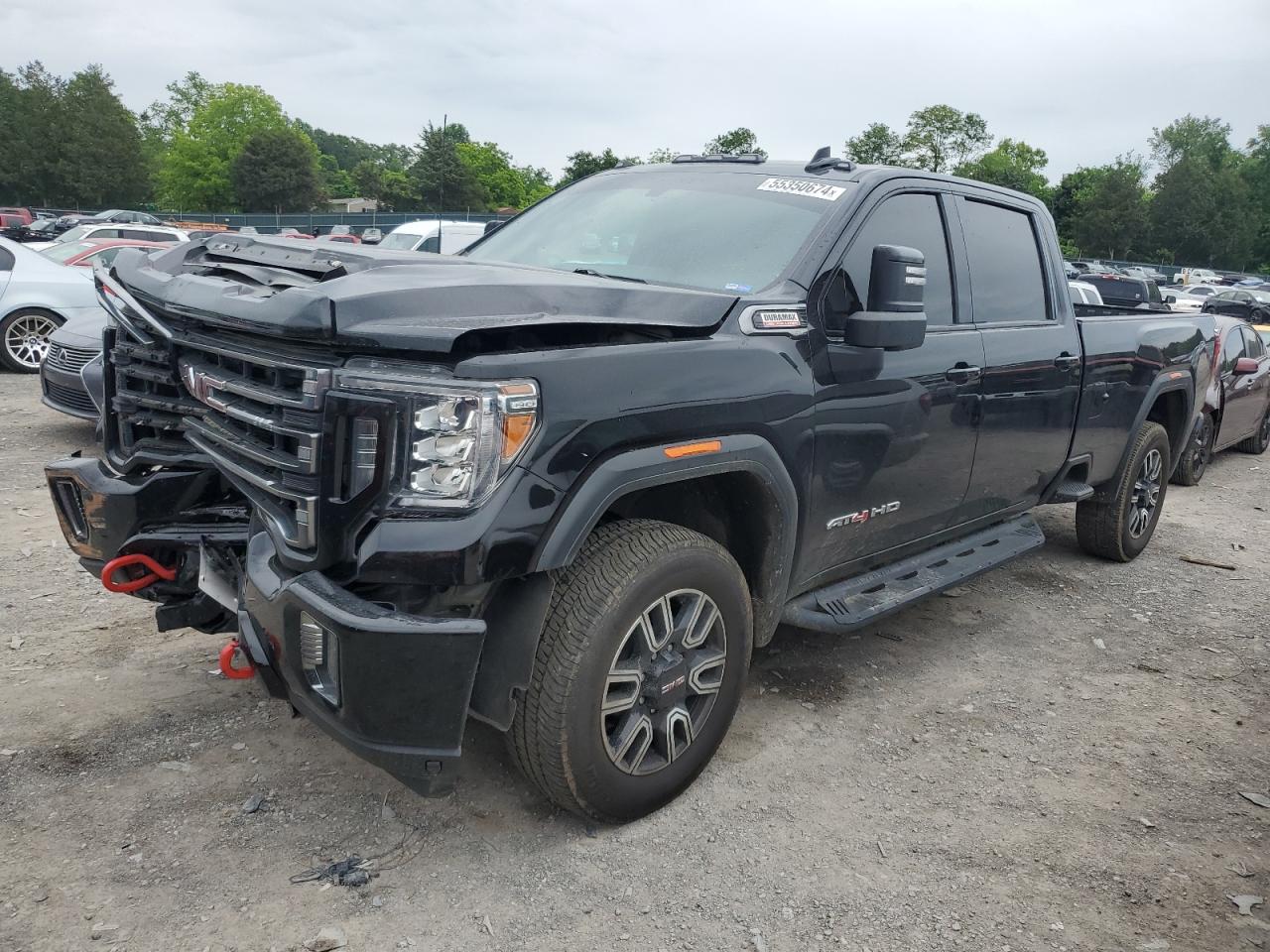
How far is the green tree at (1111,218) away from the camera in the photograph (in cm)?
6925

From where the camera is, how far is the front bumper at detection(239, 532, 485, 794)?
2283mm

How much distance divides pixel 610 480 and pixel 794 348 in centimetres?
93

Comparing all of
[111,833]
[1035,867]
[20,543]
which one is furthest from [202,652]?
[1035,867]

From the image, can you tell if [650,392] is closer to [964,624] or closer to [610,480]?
[610,480]

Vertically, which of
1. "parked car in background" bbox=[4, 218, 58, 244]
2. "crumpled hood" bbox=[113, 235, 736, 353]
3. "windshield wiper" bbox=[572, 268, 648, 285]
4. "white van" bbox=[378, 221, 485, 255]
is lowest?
"parked car in background" bbox=[4, 218, 58, 244]

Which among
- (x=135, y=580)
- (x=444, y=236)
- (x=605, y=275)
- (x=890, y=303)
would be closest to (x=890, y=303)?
(x=890, y=303)

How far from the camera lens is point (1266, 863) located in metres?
3.04

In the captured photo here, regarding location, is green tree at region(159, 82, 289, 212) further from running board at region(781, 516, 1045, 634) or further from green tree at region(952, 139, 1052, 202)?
running board at region(781, 516, 1045, 634)

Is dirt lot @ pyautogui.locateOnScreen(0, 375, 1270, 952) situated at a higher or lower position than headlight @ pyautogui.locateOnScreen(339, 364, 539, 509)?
lower

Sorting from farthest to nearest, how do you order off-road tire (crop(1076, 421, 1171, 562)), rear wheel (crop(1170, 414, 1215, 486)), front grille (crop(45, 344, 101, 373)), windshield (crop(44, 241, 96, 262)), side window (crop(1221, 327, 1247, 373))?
windshield (crop(44, 241, 96, 262)), side window (crop(1221, 327, 1247, 373)), rear wheel (crop(1170, 414, 1215, 486)), front grille (crop(45, 344, 101, 373)), off-road tire (crop(1076, 421, 1171, 562))

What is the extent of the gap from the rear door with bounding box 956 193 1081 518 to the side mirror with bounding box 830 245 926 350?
1.00m

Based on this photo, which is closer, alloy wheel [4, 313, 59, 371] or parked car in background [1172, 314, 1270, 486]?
parked car in background [1172, 314, 1270, 486]

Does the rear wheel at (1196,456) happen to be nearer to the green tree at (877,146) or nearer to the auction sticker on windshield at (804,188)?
the auction sticker on windshield at (804,188)

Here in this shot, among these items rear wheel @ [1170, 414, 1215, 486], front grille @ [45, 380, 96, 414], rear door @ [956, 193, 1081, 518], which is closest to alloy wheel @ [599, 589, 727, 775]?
rear door @ [956, 193, 1081, 518]
